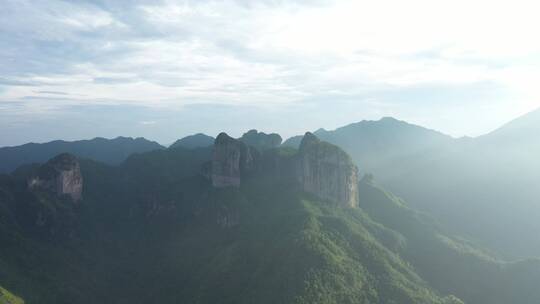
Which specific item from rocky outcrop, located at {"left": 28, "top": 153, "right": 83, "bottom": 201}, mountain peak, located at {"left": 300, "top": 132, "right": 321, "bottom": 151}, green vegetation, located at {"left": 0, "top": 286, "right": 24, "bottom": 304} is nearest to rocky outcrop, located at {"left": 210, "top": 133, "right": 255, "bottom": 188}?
mountain peak, located at {"left": 300, "top": 132, "right": 321, "bottom": 151}

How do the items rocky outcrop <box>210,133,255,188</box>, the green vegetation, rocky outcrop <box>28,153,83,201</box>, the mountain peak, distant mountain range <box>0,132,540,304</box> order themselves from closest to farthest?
1. the green vegetation
2. distant mountain range <box>0,132,540,304</box>
3. rocky outcrop <box>28,153,83,201</box>
4. the mountain peak
5. rocky outcrop <box>210,133,255,188</box>

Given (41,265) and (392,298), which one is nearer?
(392,298)

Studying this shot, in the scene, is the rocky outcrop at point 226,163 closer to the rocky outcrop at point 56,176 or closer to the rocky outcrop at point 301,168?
the rocky outcrop at point 301,168

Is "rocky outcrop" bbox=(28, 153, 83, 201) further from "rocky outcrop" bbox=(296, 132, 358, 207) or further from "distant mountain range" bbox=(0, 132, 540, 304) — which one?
"rocky outcrop" bbox=(296, 132, 358, 207)

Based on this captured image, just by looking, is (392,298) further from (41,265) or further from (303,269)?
(41,265)

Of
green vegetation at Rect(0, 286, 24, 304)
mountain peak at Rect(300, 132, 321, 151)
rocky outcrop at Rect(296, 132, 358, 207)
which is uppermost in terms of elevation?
mountain peak at Rect(300, 132, 321, 151)

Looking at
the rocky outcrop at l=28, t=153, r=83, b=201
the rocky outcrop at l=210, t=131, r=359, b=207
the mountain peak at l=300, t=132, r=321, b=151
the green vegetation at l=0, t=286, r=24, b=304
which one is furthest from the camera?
the mountain peak at l=300, t=132, r=321, b=151

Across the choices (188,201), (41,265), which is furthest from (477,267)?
(41,265)
